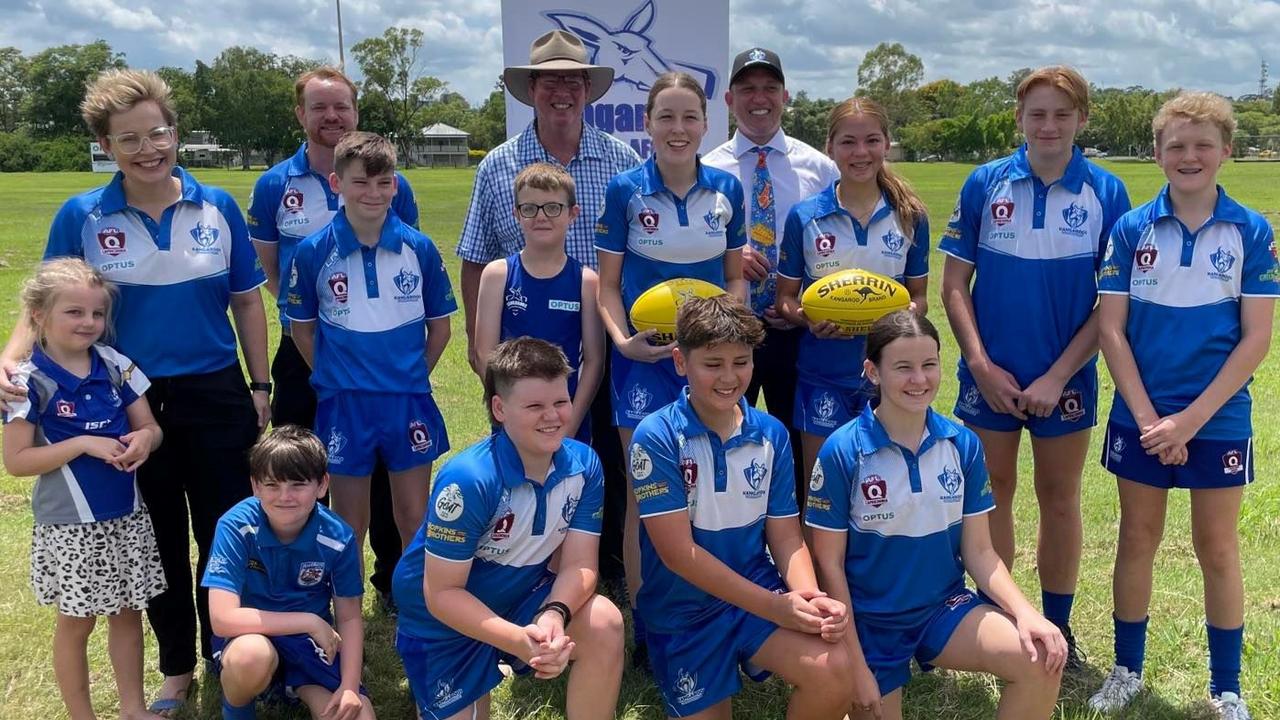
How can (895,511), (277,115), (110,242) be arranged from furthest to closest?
1. (277,115)
2. (110,242)
3. (895,511)

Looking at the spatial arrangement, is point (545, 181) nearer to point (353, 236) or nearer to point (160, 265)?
point (353, 236)

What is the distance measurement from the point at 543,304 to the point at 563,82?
1339 millimetres

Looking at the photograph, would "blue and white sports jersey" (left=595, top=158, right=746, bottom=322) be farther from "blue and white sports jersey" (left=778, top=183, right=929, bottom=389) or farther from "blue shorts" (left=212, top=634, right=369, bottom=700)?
"blue shorts" (left=212, top=634, right=369, bottom=700)

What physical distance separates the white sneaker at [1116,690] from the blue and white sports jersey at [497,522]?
2.21 metres

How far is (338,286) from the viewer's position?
4.19 m

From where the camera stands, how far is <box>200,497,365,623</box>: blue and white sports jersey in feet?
11.9

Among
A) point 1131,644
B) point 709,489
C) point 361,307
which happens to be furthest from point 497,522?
point 1131,644

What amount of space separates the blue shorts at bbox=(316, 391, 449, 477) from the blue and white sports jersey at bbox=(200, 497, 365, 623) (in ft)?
1.49

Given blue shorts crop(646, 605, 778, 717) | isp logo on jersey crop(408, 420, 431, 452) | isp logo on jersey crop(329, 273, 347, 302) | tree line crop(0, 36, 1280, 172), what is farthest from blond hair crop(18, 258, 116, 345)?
tree line crop(0, 36, 1280, 172)

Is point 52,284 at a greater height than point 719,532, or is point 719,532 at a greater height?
point 52,284

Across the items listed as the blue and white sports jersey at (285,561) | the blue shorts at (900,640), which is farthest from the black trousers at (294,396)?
the blue shorts at (900,640)

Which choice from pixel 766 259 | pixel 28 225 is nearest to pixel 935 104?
pixel 28 225

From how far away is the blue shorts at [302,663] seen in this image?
3664 mm

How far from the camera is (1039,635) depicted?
3.28 m
